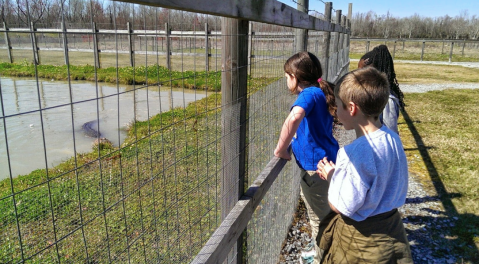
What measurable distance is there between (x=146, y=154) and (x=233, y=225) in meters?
3.72

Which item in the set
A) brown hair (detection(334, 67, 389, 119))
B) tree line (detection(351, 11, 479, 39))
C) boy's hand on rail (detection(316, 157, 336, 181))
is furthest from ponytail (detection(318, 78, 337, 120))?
tree line (detection(351, 11, 479, 39))

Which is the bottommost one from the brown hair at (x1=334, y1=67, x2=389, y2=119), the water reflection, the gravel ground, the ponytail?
the gravel ground

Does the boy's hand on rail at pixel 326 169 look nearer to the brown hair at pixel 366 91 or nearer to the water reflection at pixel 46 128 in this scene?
the brown hair at pixel 366 91

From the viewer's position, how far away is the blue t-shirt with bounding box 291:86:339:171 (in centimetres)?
245

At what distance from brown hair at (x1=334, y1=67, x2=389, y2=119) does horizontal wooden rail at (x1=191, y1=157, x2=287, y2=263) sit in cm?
80

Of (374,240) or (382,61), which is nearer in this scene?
(374,240)

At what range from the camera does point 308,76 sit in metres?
2.62

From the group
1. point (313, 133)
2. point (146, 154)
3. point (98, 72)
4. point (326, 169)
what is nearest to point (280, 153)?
point (313, 133)

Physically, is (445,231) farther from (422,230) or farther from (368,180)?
(368,180)

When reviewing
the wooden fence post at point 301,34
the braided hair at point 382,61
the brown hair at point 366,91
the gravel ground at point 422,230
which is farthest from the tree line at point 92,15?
the gravel ground at point 422,230

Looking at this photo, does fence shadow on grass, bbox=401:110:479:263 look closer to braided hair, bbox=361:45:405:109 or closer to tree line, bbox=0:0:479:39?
braided hair, bbox=361:45:405:109

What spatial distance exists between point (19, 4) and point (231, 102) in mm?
1147

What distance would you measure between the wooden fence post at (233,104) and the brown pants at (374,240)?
653 millimetres

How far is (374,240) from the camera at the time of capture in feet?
6.28
